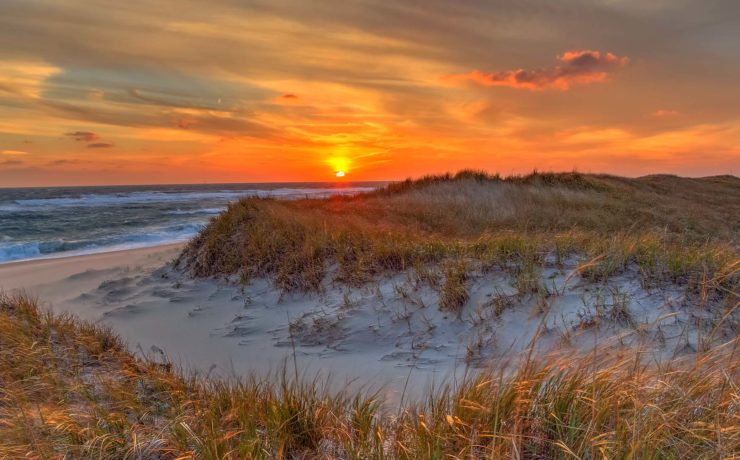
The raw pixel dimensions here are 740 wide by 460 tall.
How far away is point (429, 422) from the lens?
2898 mm

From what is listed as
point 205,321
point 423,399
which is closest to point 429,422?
point 423,399

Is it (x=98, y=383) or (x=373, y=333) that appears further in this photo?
(x=373, y=333)

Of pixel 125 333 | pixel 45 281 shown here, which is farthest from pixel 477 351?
pixel 45 281

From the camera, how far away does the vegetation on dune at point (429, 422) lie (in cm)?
248

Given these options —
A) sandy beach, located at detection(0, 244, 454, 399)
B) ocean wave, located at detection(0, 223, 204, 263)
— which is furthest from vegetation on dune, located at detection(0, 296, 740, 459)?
ocean wave, located at detection(0, 223, 204, 263)

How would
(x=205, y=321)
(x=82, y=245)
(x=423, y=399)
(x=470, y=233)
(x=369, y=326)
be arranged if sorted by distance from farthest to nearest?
(x=82, y=245)
(x=470, y=233)
(x=205, y=321)
(x=369, y=326)
(x=423, y=399)

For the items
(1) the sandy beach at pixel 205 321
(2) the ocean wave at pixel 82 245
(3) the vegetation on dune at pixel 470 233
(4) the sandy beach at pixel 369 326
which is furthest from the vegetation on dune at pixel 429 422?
(2) the ocean wave at pixel 82 245

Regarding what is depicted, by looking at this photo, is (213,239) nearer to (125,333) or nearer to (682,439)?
(125,333)

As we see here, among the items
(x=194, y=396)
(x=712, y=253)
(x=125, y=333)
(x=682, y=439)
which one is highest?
(x=712, y=253)

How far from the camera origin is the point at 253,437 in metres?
2.81

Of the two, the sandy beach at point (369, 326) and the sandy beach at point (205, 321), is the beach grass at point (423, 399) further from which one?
the sandy beach at point (205, 321)

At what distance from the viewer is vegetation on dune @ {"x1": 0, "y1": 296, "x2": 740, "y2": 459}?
2.48m

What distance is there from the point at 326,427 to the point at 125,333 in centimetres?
563

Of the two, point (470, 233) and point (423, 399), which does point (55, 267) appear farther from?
point (423, 399)
